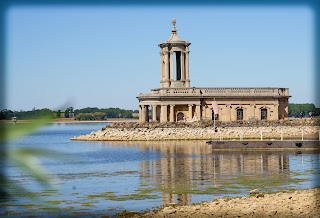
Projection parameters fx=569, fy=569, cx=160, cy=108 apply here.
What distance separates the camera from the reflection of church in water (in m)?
23.6

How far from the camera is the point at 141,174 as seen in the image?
98.3 feet

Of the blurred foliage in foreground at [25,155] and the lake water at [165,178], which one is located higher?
the blurred foliage in foreground at [25,155]

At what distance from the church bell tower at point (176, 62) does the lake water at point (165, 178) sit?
25342 millimetres

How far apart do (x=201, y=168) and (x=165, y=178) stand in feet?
17.8

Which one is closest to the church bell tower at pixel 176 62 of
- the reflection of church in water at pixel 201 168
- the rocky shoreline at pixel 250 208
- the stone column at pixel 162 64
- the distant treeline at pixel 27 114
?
the stone column at pixel 162 64

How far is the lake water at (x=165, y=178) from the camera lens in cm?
1802

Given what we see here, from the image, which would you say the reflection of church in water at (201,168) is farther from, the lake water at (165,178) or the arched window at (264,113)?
the arched window at (264,113)

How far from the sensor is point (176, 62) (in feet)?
231

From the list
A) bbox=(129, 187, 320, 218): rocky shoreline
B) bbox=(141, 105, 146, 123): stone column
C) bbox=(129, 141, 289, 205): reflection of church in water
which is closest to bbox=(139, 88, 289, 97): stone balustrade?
bbox=(141, 105, 146, 123): stone column

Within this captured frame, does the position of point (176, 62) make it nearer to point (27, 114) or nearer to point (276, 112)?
point (276, 112)

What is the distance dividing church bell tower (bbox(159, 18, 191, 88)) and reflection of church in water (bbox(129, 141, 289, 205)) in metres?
23.7

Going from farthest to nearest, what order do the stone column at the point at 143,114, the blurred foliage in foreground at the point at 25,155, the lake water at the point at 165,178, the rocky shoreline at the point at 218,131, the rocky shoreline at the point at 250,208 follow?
the stone column at the point at 143,114 < the rocky shoreline at the point at 218,131 < the lake water at the point at 165,178 < the rocky shoreline at the point at 250,208 < the blurred foliage in foreground at the point at 25,155

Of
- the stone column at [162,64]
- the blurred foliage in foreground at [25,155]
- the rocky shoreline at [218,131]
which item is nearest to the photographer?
the blurred foliage in foreground at [25,155]

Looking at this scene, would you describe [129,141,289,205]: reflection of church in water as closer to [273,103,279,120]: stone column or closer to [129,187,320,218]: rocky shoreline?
[129,187,320,218]: rocky shoreline
